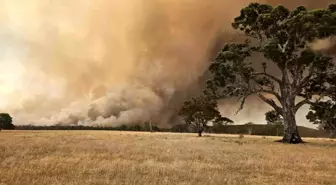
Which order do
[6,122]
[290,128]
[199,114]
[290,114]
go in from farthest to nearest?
[6,122] < [199,114] < [290,128] < [290,114]

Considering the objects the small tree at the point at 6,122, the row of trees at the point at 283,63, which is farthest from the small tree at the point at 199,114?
the small tree at the point at 6,122

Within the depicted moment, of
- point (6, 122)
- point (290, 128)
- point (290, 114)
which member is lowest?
point (290, 128)

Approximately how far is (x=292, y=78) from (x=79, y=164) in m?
39.2

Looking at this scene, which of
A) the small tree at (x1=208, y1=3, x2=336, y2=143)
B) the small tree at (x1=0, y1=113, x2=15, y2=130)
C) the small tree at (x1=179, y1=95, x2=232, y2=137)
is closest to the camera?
the small tree at (x1=208, y1=3, x2=336, y2=143)

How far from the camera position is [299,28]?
45250 mm

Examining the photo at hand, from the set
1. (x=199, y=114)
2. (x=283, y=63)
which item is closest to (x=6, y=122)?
(x=199, y=114)

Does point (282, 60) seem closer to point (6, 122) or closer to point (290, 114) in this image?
point (290, 114)

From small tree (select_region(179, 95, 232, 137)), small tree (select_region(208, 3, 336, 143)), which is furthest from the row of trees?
small tree (select_region(179, 95, 232, 137))

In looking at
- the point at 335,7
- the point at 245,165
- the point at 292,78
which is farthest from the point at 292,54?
the point at 245,165

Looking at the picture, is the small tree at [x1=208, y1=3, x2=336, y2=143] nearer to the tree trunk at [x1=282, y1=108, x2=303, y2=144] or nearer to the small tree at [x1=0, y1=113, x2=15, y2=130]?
the tree trunk at [x1=282, y1=108, x2=303, y2=144]

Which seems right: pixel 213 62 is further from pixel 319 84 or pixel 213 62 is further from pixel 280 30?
pixel 319 84

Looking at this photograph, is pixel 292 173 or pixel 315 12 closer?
pixel 292 173

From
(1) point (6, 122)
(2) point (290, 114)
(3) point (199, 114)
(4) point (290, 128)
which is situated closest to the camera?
(2) point (290, 114)

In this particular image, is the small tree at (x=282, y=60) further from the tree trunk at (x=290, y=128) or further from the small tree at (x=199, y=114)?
the small tree at (x=199, y=114)
